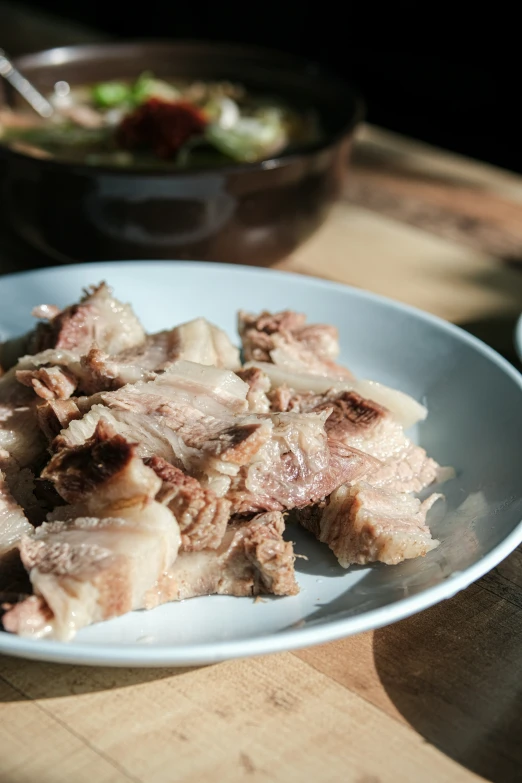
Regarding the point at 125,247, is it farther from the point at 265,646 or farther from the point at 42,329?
the point at 265,646

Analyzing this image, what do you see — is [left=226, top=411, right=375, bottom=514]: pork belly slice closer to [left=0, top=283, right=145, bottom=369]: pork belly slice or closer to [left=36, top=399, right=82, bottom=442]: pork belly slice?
[left=36, top=399, right=82, bottom=442]: pork belly slice

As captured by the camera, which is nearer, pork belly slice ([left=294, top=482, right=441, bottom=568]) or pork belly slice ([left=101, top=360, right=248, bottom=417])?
pork belly slice ([left=294, top=482, right=441, bottom=568])

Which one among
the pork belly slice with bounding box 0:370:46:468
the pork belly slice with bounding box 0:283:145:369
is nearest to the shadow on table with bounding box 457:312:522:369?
the pork belly slice with bounding box 0:283:145:369

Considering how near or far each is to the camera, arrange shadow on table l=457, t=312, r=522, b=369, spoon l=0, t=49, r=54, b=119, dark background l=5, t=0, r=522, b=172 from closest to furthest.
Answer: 1. shadow on table l=457, t=312, r=522, b=369
2. spoon l=0, t=49, r=54, b=119
3. dark background l=5, t=0, r=522, b=172

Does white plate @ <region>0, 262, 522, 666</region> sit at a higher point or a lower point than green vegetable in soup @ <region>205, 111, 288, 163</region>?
lower

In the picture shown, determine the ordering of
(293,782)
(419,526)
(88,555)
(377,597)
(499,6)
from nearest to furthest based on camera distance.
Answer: (293,782) → (88,555) → (377,597) → (419,526) → (499,6)

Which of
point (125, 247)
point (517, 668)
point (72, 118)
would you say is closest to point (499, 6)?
point (72, 118)

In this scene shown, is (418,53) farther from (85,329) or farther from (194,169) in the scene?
(85,329)

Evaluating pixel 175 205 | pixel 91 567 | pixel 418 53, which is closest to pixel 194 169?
pixel 175 205
